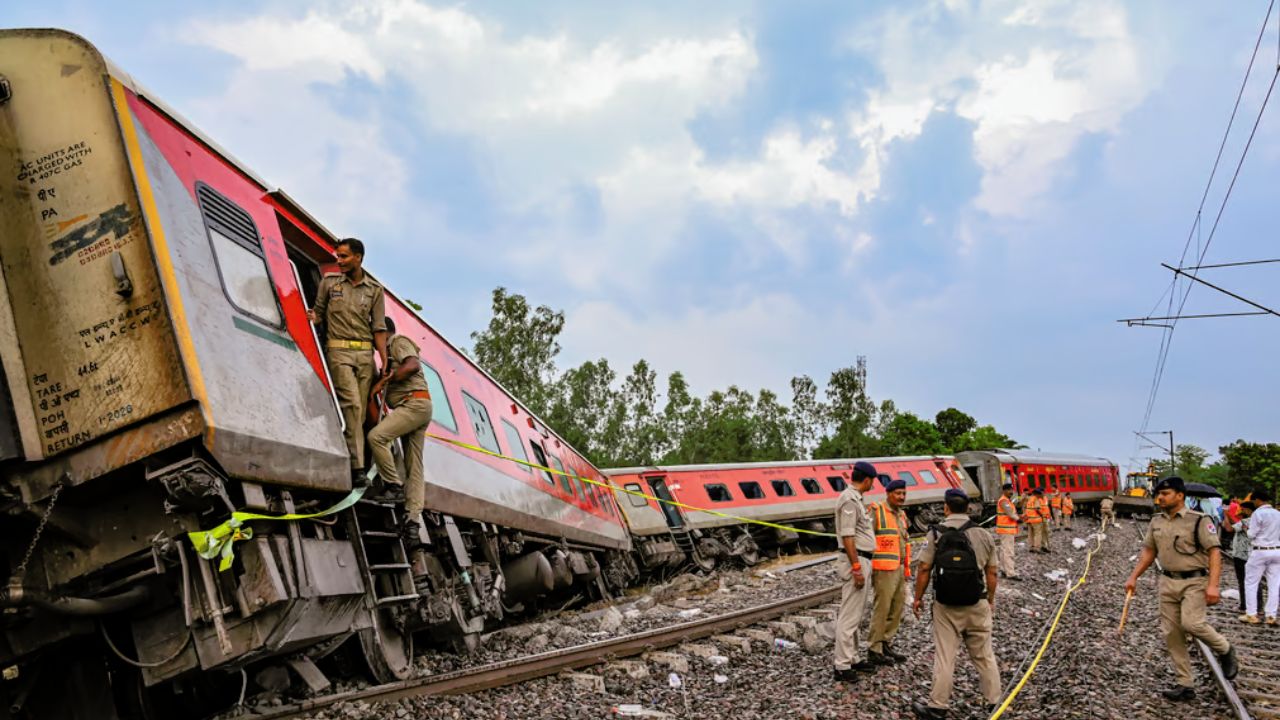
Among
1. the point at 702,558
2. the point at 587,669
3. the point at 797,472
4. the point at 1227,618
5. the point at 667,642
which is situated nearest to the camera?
the point at 587,669

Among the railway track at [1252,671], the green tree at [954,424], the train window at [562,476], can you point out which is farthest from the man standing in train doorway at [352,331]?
the green tree at [954,424]

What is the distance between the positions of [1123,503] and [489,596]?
38295 millimetres

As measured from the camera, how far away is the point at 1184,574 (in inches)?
265

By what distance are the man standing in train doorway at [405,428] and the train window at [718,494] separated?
13977mm

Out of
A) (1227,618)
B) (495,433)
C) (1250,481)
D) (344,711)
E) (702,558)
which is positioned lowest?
(1250,481)

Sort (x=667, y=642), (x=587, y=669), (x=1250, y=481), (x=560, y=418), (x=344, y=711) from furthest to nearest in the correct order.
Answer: (x=1250, y=481) < (x=560, y=418) < (x=667, y=642) < (x=587, y=669) < (x=344, y=711)

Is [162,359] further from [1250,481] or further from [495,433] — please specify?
[1250,481]

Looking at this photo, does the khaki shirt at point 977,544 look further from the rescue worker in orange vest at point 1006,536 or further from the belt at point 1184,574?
the rescue worker in orange vest at point 1006,536

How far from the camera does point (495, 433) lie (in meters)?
9.12

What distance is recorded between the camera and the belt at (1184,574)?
6.62 meters

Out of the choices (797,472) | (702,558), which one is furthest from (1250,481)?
(702,558)

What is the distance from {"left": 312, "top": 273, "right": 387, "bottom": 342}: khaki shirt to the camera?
5414 millimetres

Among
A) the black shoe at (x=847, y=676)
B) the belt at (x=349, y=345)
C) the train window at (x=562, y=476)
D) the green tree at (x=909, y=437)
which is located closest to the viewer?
the belt at (x=349, y=345)

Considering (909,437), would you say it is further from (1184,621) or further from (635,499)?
(1184,621)
